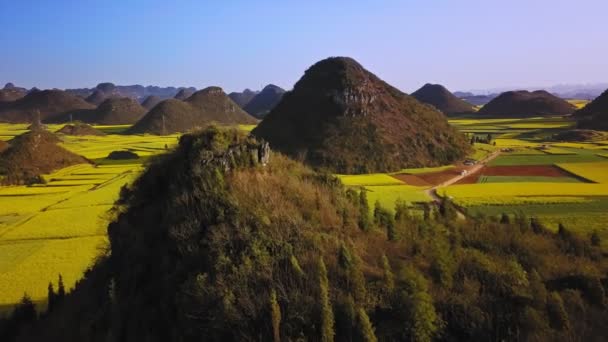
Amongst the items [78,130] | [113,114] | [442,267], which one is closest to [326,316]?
[442,267]

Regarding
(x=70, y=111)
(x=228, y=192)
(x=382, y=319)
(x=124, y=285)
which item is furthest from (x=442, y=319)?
(x=70, y=111)

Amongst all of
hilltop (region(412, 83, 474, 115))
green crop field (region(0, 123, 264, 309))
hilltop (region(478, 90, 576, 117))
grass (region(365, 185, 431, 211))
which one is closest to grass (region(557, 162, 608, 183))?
grass (region(365, 185, 431, 211))

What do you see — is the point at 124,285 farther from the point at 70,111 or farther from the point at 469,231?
the point at 70,111

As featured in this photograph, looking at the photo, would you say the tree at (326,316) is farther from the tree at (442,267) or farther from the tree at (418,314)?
the tree at (442,267)

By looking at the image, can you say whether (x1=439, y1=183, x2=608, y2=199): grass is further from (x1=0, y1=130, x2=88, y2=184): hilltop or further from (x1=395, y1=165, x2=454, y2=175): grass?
(x1=0, y1=130, x2=88, y2=184): hilltop

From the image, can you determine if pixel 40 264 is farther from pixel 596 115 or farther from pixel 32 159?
pixel 596 115

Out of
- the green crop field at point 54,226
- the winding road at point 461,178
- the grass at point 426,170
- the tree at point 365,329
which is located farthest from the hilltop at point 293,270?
the grass at point 426,170
